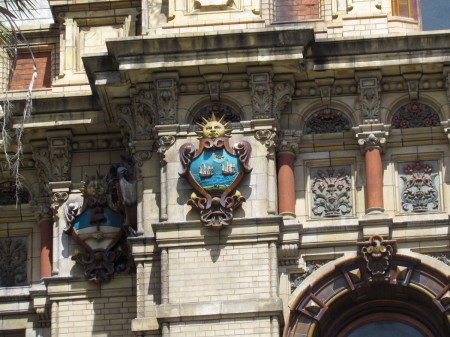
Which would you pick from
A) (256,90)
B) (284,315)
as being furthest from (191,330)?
(256,90)

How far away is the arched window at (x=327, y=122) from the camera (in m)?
31.4

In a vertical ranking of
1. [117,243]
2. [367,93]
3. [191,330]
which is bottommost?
[191,330]

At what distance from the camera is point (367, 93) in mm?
31078

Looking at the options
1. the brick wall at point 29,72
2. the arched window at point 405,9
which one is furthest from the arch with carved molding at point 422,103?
the brick wall at point 29,72

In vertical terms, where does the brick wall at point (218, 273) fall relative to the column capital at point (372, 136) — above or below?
below

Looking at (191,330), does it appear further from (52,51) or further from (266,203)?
(52,51)

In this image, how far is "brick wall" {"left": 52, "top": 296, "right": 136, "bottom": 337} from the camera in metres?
31.4

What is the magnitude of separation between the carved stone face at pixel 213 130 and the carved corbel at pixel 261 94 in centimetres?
64

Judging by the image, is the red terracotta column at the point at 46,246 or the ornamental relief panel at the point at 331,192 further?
the red terracotta column at the point at 46,246

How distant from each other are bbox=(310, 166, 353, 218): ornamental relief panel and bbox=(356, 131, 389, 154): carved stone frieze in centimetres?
60

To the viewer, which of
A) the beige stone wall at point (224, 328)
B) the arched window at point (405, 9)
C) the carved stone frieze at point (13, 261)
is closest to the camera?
the beige stone wall at point (224, 328)

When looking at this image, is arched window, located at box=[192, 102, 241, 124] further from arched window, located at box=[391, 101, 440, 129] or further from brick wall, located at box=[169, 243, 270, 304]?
arched window, located at box=[391, 101, 440, 129]

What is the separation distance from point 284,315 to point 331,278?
3.63 ft

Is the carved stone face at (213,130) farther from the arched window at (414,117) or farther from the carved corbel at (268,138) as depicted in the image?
the arched window at (414,117)
